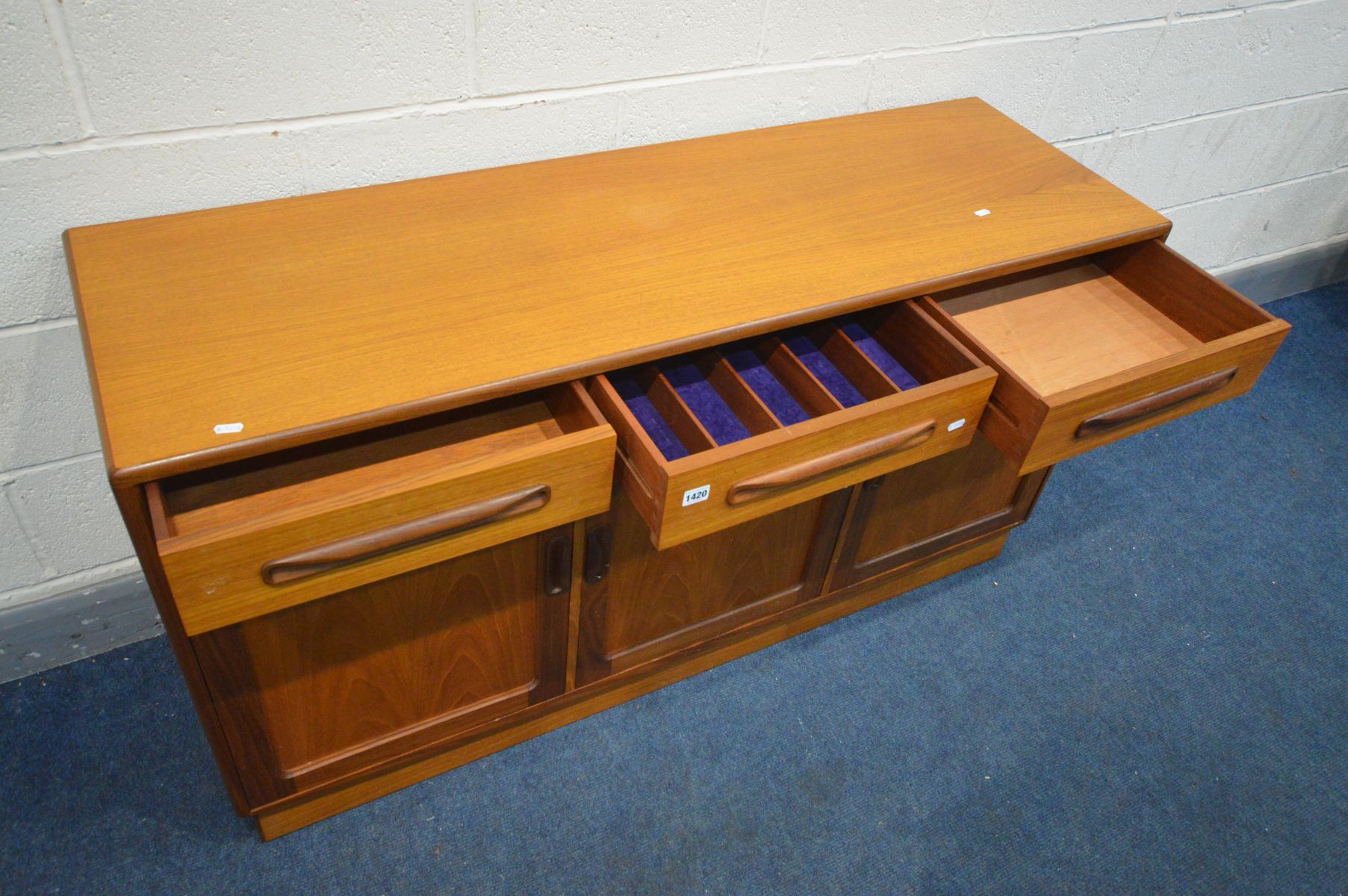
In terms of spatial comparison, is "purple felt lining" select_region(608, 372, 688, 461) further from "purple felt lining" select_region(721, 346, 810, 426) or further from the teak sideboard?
"purple felt lining" select_region(721, 346, 810, 426)

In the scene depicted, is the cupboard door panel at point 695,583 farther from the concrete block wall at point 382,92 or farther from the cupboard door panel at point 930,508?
the concrete block wall at point 382,92

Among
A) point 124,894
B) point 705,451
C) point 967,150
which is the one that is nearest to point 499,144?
point 705,451

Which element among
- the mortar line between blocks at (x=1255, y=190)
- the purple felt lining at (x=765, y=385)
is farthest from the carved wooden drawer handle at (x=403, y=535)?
the mortar line between blocks at (x=1255, y=190)

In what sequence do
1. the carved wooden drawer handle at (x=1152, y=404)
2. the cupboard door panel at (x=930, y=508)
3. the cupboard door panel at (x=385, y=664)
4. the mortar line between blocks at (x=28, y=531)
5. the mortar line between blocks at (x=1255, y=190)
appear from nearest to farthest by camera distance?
the cupboard door panel at (x=385, y=664) → the carved wooden drawer handle at (x=1152, y=404) → the mortar line between blocks at (x=28, y=531) → the cupboard door panel at (x=930, y=508) → the mortar line between blocks at (x=1255, y=190)

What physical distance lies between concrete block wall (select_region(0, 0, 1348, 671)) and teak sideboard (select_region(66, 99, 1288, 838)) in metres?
0.06

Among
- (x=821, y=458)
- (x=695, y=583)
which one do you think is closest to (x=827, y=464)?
(x=821, y=458)

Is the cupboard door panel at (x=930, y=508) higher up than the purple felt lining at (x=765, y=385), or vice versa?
the purple felt lining at (x=765, y=385)

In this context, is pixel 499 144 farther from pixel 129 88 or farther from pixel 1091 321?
pixel 1091 321

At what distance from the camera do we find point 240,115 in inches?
45.1

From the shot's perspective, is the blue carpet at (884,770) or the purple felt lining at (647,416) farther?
the blue carpet at (884,770)

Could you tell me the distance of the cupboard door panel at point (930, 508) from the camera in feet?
4.87

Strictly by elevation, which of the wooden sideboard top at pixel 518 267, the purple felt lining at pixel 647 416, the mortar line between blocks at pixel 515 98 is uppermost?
the mortar line between blocks at pixel 515 98

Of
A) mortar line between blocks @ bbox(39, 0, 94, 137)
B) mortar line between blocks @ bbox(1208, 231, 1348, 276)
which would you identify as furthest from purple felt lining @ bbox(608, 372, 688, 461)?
mortar line between blocks @ bbox(1208, 231, 1348, 276)

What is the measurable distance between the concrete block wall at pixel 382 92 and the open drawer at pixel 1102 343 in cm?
43
